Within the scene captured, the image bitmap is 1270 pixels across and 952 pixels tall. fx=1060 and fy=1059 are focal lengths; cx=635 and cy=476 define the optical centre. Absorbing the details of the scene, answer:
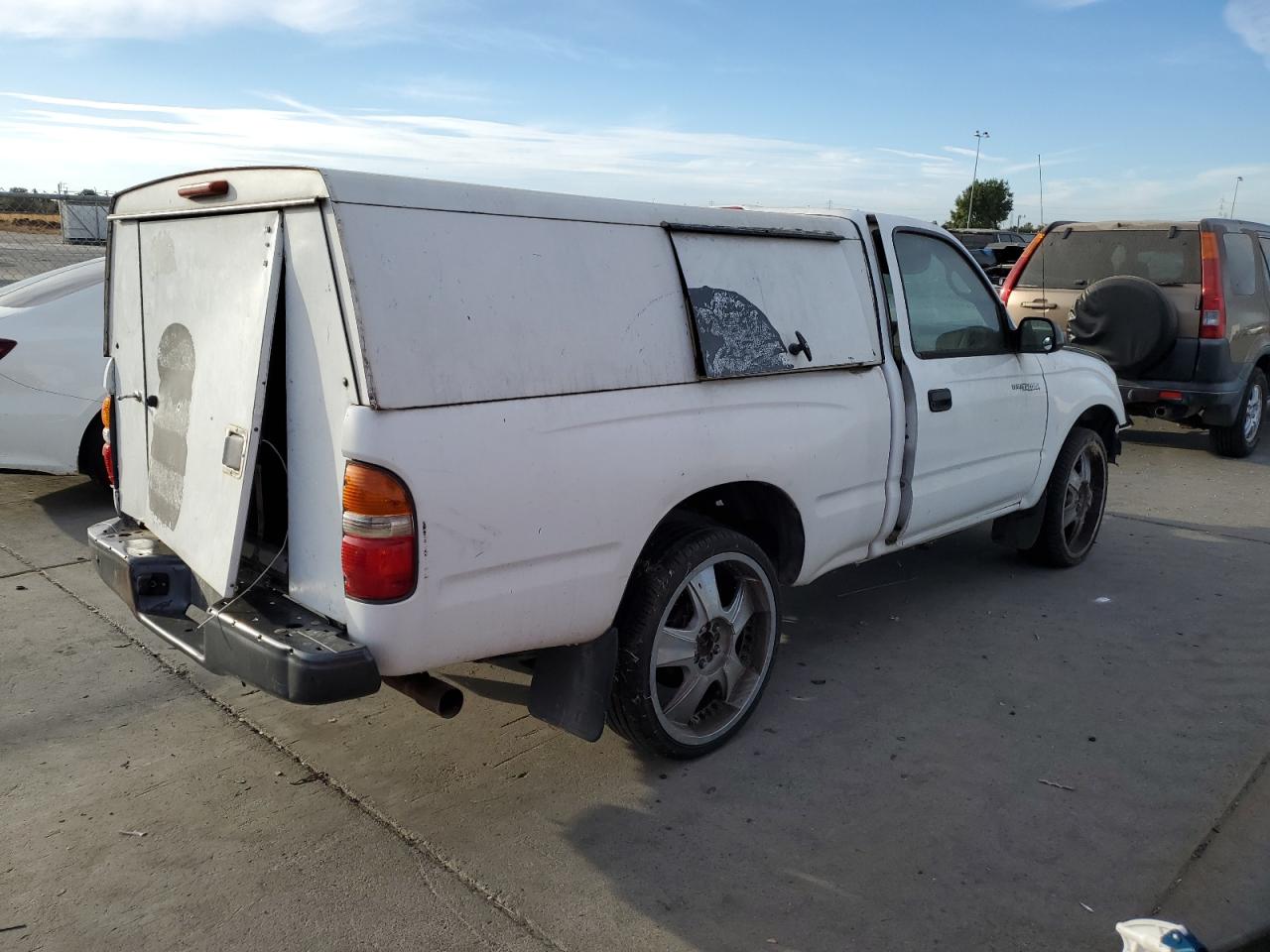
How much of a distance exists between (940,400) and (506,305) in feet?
7.70

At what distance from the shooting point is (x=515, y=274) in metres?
3.03

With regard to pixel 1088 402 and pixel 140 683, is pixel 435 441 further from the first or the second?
pixel 1088 402

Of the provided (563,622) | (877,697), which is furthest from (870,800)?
(563,622)

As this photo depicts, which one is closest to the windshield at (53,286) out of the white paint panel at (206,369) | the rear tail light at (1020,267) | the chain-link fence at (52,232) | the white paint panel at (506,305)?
the chain-link fence at (52,232)

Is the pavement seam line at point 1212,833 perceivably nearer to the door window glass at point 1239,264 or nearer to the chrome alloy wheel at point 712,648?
the chrome alloy wheel at point 712,648

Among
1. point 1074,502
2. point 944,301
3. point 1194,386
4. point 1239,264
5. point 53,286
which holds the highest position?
point 1239,264

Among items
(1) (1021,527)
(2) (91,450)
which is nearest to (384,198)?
(1) (1021,527)

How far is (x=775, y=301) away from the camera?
12.9ft

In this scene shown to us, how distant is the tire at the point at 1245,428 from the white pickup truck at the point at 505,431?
19.8 feet

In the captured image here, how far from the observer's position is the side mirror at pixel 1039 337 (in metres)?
5.16

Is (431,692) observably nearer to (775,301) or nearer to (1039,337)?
(775,301)

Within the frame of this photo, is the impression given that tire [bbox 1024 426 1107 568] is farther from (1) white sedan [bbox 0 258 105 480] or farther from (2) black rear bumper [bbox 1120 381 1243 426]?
(1) white sedan [bbox 0 258 105 480]

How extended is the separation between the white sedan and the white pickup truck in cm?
255

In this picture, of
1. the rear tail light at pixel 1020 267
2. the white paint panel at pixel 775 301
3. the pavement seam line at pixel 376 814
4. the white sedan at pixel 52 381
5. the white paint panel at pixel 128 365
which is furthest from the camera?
the rear tail light at pixel 1020 267
